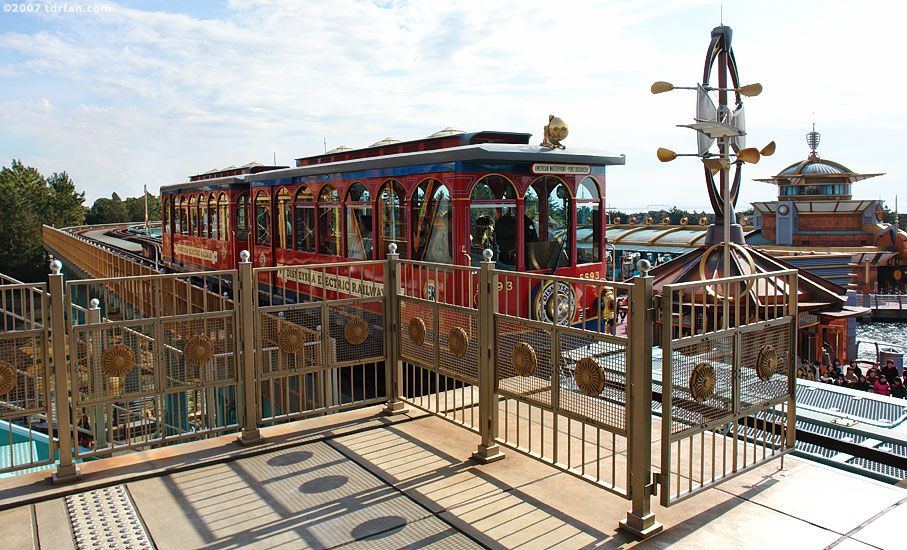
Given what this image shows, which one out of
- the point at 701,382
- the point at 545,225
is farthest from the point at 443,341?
the point at 545,225

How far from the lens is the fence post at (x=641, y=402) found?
430 cm

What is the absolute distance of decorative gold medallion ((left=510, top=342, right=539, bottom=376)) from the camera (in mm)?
5219

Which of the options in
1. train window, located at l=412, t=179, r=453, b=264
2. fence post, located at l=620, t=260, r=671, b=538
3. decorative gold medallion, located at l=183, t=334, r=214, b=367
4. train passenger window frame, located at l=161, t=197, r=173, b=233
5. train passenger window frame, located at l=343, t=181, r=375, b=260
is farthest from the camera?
train passenger window frame, located at l=161, t=197, r=173, b=233

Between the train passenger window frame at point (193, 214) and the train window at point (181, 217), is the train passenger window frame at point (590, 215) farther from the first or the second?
the train window at point (181, 217)

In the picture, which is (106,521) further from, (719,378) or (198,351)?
(719,378)

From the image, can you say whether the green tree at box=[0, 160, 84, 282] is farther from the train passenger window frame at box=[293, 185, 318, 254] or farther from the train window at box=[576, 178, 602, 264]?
the train window at box=[576, 178, 602, 264]

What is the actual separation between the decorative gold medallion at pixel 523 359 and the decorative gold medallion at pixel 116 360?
2991 mm

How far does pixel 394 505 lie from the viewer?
4.88 m

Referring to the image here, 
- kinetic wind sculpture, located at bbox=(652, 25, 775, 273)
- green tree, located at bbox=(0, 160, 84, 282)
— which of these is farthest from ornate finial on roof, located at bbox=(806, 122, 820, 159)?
green tree, located at bbox=(0, 160, 84, 282)

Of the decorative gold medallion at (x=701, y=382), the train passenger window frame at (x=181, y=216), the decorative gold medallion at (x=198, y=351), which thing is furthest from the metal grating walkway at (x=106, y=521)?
the train passenger window frame at (x=181, y=216)

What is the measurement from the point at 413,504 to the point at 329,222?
7.76 m

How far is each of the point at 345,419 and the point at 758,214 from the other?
4386 centimetres

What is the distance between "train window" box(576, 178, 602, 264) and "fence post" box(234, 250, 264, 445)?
535 cm

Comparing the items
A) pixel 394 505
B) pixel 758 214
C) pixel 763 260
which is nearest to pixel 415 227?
pixel 394 505
